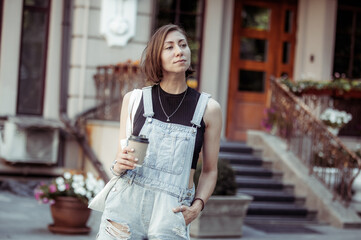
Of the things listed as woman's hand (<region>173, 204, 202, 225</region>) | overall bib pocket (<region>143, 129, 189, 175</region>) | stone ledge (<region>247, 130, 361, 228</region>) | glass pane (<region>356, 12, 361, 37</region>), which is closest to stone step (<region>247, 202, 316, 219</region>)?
stone ledge (<region>247, 130, 361, 228</region>)

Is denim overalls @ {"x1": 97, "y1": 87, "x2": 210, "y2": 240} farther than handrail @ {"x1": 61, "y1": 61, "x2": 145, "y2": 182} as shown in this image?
No

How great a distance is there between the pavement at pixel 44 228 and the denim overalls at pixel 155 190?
4.43 metres

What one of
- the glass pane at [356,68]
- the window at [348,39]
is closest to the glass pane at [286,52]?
the window at [348,39]

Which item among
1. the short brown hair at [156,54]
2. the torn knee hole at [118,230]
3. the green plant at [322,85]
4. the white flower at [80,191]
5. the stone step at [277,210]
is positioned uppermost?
the green plant at [322,85]

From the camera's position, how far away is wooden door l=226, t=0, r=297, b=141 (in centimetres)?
1291

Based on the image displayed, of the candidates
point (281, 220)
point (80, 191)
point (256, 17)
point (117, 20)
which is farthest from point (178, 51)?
point (256, 17)

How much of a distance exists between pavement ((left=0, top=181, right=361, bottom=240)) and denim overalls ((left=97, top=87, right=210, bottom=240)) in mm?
4429

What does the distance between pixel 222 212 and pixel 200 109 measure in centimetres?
527

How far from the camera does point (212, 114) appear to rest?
3.17 metres

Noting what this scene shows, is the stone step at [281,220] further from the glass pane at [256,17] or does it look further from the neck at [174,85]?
→ the neck at [174,85]

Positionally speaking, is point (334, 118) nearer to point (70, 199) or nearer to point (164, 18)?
point (164, 18)

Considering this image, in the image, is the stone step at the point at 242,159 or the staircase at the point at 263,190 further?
the stone step at the point at 242,159

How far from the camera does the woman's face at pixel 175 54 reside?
10.2 feet

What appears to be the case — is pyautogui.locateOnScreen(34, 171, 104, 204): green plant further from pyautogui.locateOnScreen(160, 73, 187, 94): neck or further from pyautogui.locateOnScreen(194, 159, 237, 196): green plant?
pyautogui.locateOnScreen(160, 73, 187, 94): neck
